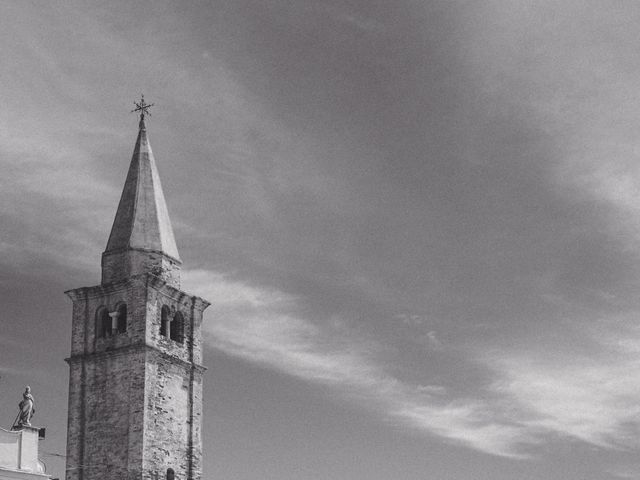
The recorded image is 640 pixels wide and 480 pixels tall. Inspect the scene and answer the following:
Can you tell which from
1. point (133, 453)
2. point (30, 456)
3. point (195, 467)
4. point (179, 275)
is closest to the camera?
point (30, 456)

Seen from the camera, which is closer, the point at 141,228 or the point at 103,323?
the point at 103,323

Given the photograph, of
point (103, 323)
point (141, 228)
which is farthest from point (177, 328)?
point (141, 228)

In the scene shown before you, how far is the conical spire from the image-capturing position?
38.0 metres

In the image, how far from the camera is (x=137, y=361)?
35.3 metres

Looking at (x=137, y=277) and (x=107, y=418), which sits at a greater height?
(x=137, y=277)

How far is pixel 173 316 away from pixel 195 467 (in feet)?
19.1

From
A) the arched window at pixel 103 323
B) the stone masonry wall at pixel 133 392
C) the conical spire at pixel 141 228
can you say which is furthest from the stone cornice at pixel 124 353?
the conical spire at pixel 141 228

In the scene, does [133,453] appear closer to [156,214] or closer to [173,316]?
[173,316]

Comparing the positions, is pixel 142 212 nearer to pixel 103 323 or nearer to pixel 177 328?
pixel 103 323

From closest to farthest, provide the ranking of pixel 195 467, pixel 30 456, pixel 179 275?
pixel 30 456 → pixel 195 467 → pixel 179 275

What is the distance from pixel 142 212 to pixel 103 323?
4815mm

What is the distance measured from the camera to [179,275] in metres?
39.2

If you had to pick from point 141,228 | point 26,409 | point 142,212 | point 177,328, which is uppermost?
point 142,212

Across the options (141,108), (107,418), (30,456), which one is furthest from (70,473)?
(141,108)
